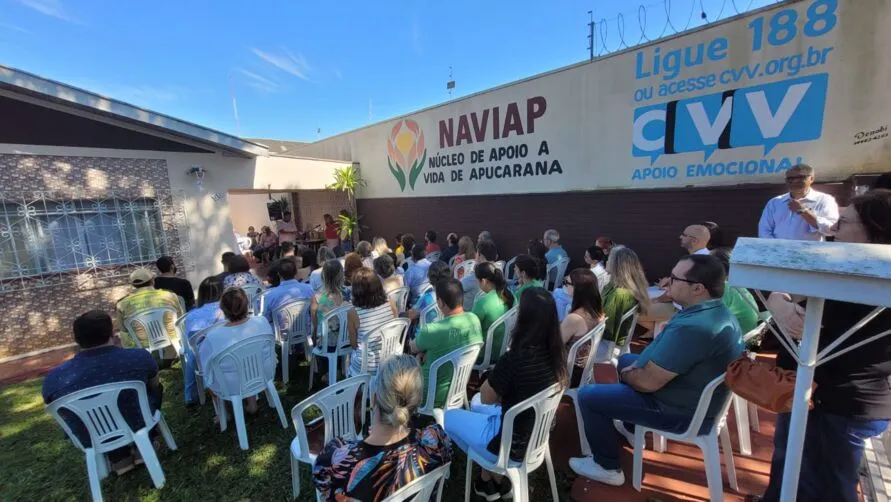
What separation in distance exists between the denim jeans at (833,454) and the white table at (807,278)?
1.49 ft

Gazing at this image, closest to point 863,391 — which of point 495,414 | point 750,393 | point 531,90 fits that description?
point 750,393

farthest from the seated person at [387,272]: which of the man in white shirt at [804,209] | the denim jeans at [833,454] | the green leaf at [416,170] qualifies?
the green leaf at [416,170]

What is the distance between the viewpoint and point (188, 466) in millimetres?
2832

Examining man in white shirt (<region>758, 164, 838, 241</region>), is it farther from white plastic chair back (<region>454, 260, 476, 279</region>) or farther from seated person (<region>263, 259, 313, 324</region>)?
seated person (<region>263, 259, 313, 324</region>)

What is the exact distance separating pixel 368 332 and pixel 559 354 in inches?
64.4

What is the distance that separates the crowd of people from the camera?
5.19 ft

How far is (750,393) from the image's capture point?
160 cm

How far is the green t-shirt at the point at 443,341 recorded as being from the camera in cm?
261

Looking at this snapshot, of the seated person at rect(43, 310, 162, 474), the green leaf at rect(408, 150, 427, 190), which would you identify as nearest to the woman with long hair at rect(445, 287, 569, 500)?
the seated person at rect(43, 310, 162, 474)

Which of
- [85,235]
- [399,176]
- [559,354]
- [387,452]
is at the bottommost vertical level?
[387,452]

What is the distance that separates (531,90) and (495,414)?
6.39m

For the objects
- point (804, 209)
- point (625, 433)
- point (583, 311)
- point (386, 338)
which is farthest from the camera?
point (804, 209)

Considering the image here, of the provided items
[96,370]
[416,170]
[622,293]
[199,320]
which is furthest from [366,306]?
[416,170]

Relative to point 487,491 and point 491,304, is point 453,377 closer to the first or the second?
point 487,491
